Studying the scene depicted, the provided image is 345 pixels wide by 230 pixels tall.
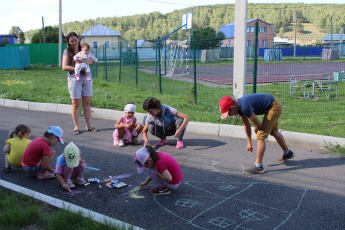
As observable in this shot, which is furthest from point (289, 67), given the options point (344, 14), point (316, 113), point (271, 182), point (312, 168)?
point (344, 14)

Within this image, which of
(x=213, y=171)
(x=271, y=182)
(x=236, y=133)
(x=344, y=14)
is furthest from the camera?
(x=344, y=14)

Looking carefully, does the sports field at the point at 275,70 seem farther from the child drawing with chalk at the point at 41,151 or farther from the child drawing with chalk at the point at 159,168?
the child drawing with chalk at the point at 41,151

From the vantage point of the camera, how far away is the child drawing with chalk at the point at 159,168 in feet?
13.6

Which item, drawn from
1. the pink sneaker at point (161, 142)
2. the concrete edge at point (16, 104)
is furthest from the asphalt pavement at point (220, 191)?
the concrete edge at point (16, 104)

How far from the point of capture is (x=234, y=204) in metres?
4.12

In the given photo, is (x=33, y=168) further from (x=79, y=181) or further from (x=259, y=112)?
(x=259, y=112)

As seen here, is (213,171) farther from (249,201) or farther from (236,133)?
(236,133)

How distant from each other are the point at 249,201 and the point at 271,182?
29.7 inches

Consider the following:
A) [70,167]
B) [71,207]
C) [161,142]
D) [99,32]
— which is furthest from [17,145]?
[99,32]

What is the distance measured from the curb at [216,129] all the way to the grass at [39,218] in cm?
431

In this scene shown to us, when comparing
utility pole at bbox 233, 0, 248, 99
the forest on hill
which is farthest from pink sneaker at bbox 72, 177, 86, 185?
the forest on hill

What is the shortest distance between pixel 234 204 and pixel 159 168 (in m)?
0.97

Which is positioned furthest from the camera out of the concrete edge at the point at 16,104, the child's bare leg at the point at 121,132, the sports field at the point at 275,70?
the concrete edge at the point at 16,104

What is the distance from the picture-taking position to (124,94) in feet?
41.6
